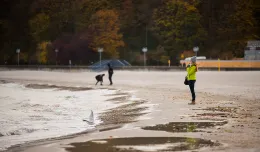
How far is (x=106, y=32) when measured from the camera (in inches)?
3588

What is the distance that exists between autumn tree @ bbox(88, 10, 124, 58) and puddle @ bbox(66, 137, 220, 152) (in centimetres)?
7738

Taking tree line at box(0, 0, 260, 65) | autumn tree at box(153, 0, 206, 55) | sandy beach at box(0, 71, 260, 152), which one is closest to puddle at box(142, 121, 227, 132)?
sandy beach at box(0, 71, 260, 152)

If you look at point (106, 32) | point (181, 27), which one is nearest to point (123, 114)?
point (181, 27)

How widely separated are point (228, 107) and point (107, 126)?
6444mm

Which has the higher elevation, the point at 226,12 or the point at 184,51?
the point at 226,12

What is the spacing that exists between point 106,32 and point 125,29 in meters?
7.37

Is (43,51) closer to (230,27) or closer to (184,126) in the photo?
(230,27)

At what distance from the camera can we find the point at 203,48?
276 feet

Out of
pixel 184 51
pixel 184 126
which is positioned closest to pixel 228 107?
pixel 184 126

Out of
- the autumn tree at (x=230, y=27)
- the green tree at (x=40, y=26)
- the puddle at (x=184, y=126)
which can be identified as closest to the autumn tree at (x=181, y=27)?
the autumn tree at (x=230, y=27)

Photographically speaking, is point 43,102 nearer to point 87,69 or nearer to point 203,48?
point 87,69

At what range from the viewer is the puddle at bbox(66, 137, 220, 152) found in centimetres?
1216

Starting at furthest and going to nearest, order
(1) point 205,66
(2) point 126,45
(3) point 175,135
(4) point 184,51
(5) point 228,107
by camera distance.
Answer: (2) point 126,45
(4) point 184,51
(1) point 205,66
(5) point 228,107
(3) point 175,135

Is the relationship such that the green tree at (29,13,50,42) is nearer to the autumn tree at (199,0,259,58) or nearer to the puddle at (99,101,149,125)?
the autumn tree at (199,0,259,58)
